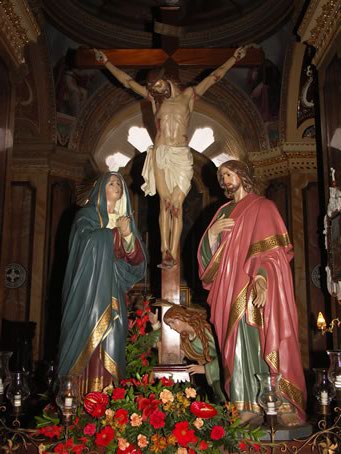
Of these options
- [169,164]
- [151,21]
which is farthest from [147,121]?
[169,164]

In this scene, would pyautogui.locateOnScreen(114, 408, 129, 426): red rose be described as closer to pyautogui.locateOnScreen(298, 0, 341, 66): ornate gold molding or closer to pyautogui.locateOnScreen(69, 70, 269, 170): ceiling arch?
pyautogui.locateOnScreen(298, 0, 341, 66): ornate gold molding

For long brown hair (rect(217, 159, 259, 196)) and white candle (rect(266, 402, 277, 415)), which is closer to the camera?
white candle (rect(266, 402, 277, 415))

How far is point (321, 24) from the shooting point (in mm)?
6523

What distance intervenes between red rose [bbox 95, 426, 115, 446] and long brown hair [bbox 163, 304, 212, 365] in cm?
204

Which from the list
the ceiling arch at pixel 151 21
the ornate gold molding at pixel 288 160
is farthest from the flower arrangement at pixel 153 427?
the ceiling arch at pixel 151 21

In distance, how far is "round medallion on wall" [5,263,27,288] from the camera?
9.09 metres

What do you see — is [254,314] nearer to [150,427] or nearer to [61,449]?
[150,427]

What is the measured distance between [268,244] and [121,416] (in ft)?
6.44

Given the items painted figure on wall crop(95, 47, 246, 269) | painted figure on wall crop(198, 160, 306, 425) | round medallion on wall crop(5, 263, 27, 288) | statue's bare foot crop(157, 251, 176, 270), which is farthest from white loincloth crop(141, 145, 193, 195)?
round medallion on wall crop(5, 263, 27, 288)

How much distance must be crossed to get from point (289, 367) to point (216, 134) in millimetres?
7105

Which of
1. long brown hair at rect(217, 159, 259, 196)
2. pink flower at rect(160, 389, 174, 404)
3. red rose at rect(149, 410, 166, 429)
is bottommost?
red rose at rect(149, 410, 166, 429)

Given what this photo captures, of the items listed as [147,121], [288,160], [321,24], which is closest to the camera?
[321,24]

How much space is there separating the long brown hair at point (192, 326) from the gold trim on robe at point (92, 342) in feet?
2.58

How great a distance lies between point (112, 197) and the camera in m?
5.13
